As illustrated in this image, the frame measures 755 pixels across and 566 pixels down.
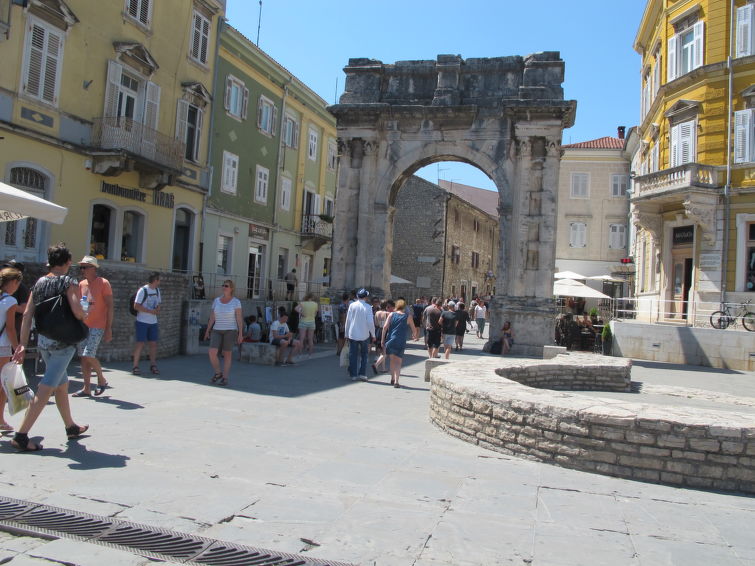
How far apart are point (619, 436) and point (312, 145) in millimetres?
29700

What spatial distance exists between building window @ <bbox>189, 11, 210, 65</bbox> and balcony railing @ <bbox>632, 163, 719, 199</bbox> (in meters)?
17.0

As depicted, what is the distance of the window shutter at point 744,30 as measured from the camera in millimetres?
21141

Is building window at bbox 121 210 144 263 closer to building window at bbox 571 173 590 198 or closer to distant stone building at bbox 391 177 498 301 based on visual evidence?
distant stone building at bbox 391 177 498 301

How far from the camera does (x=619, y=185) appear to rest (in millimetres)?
38562

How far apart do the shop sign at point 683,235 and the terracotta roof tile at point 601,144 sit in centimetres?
1646

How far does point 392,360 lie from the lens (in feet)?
38.3

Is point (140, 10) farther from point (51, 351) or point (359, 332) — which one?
point (51, 351)

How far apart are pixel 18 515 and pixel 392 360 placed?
7777 mm

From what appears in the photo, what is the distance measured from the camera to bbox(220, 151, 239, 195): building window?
2612 centimetres

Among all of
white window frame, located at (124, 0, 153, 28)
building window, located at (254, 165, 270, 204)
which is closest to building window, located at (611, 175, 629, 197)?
building window, located at (254, 165, 270, 204)

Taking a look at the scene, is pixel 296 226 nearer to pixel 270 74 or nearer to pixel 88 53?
pixel 270 74

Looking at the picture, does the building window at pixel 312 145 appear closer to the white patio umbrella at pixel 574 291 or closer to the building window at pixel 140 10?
the building window at pixel 140 10

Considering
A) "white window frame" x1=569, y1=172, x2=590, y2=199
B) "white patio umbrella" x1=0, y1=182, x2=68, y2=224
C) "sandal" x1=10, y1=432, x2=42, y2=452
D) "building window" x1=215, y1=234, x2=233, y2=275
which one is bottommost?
"sandal" x1=10, y1=432, x2=42, y2=452

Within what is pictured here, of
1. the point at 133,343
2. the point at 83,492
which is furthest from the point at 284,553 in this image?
the point at 133,343
